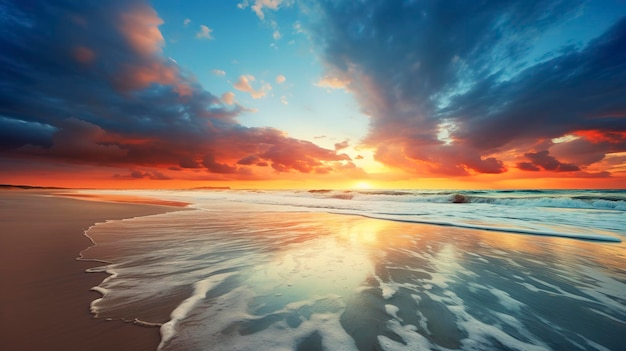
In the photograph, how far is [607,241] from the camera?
7.29 m

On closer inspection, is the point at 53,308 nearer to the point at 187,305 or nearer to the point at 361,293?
the point at 187,305

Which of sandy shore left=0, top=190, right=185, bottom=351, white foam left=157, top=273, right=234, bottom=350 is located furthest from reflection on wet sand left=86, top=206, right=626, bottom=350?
sandy shore left=0, top=190, right=185, bottom=351

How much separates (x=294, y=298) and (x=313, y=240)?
3.52m

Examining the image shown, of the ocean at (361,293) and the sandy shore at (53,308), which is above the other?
the sandy shore at (53,308)

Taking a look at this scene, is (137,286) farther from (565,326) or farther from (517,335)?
(565,326)

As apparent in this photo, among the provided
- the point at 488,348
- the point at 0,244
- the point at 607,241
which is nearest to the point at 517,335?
the point at 488,348

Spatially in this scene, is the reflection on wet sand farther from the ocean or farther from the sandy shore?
the sandy shore

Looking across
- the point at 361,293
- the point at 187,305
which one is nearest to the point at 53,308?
the point at 187,305

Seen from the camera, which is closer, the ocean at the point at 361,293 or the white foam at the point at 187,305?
the white foam at the point at 187,305

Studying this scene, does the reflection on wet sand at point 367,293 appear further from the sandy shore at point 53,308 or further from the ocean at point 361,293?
the sandy shore at point 53,308

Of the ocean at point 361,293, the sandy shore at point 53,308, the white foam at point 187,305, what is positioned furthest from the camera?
the ocean at point 361,293

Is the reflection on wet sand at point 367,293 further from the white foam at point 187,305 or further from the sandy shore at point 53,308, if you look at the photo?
the sandy shore at point 53,308

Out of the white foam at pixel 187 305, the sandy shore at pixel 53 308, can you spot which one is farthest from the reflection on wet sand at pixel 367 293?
the sandy shore at pixel 53 308

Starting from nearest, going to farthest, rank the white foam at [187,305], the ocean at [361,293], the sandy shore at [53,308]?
1. the sandy shore at [53,308]
2. the white foam at [187,305]
3. the ocean at [361,293]
